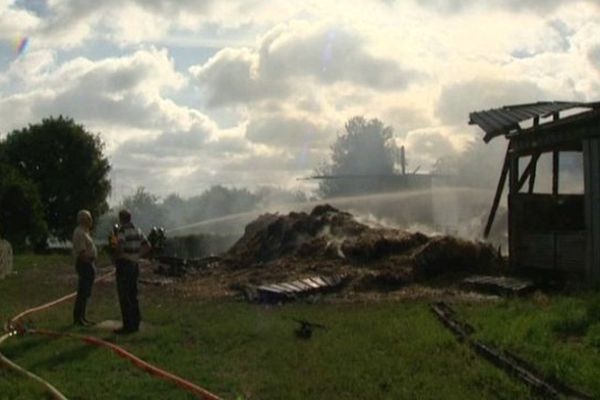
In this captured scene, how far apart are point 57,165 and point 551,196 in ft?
143

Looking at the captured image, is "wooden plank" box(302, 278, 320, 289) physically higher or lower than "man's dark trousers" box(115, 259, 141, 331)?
lower

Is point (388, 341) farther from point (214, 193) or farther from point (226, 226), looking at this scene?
point (214, 193)

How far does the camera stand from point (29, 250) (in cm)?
4978

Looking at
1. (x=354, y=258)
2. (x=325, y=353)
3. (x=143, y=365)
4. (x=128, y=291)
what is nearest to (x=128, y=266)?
(x=128, y=291)

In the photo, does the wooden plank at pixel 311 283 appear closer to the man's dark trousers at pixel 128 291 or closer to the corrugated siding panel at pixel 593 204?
the corrugated siding panel at pixel 593 204

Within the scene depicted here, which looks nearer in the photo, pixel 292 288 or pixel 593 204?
pixel 593 204

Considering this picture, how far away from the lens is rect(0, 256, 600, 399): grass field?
27.5ft

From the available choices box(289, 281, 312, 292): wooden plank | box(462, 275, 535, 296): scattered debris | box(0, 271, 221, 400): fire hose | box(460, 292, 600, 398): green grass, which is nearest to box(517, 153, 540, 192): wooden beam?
box(462, 275, 535, 296): scattered debris

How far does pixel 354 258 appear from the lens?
2223 cm

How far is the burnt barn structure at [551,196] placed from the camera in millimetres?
16891

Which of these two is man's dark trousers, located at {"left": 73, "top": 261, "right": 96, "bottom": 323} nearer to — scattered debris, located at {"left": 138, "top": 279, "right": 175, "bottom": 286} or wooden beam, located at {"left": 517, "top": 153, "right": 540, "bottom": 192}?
scattered debris, located at {"left": 138, "top": 279, "right": 175, "bottom": 286}

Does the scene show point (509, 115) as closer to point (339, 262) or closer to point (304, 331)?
point (339, 262)

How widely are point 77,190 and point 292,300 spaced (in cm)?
4342

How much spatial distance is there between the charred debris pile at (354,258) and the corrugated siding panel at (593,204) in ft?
13.2
